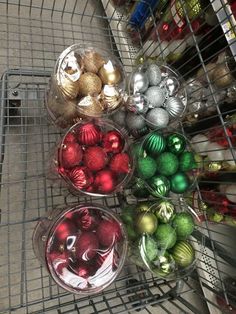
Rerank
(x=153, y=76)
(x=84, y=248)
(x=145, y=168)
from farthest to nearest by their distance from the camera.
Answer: (x=153, y=76) < (x=145, y=168) < (x=84, y=248)

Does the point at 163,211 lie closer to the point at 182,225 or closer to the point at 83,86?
the point at 182,225

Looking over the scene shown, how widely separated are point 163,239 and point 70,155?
0.83 ft

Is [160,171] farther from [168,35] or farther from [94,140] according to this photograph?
[168,35]

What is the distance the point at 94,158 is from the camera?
0.68 m

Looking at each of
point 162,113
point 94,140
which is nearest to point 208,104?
point 162,113

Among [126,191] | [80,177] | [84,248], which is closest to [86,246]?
[84,248]

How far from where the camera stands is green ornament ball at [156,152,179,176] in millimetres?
755

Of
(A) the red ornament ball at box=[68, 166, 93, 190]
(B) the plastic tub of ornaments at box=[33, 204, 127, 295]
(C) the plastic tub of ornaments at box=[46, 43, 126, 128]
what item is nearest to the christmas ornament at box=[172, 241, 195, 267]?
(B) the plastic tub of ornaments at box=[33, 204, 127, 295]

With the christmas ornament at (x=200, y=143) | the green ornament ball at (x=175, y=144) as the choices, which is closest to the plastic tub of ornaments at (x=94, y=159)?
the green ornament ball at (x=175, y=144)

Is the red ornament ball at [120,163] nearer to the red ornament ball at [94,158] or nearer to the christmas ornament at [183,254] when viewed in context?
the red ornament ball at [94,158]

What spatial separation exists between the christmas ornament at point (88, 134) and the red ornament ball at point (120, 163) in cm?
5

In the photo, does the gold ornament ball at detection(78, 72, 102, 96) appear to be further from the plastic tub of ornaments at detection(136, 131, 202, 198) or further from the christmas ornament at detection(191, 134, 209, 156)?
the christmas ornament at detection(191, 134, 209, 156)

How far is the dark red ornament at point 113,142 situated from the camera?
Answer: 2.35 ft

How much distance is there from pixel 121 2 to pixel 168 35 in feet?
0.86
